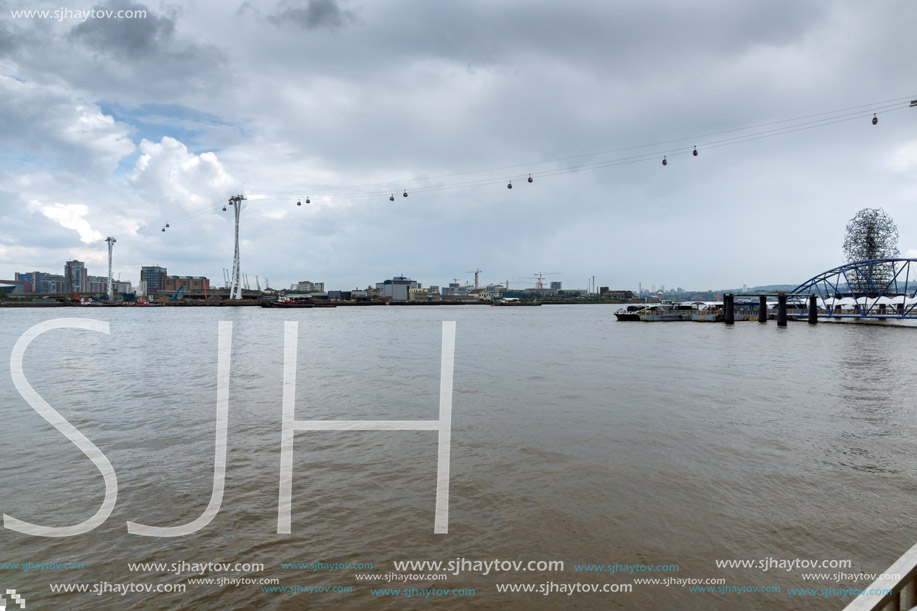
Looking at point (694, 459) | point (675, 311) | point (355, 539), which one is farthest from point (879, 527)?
Answer: point (675, 311)

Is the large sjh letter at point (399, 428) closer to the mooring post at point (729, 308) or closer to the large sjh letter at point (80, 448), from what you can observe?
the large sjh letter at point (80, 448)

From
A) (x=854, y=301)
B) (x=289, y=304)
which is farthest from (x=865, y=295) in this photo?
(x=289, y=304)

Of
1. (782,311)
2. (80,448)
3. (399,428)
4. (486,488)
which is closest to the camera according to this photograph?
(486,488)

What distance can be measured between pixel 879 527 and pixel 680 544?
2.66 meters

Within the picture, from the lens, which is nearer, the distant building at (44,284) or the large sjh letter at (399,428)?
the large sjh letter at (399,428)

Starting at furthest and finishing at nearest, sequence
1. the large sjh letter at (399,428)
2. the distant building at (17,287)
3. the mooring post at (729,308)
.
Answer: the distant building at (17,287) < the mooring post at (729,308) < the large sjh letter at (399,428)

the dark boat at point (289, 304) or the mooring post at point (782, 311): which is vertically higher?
the mooring post at point (782, 311)

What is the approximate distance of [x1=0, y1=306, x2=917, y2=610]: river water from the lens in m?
4.65

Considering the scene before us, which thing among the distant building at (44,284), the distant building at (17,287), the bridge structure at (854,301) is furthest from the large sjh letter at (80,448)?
the distant building at (44,284)

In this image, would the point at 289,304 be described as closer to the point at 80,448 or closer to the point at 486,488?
the point at 80,448

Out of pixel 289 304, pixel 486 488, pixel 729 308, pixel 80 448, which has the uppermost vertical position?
pixel 729 308

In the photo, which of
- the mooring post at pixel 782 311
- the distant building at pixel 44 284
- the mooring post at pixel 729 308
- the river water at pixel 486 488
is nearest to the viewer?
the river water at pixel 486 488

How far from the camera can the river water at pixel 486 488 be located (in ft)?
15.3

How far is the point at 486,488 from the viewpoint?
6.92 m
